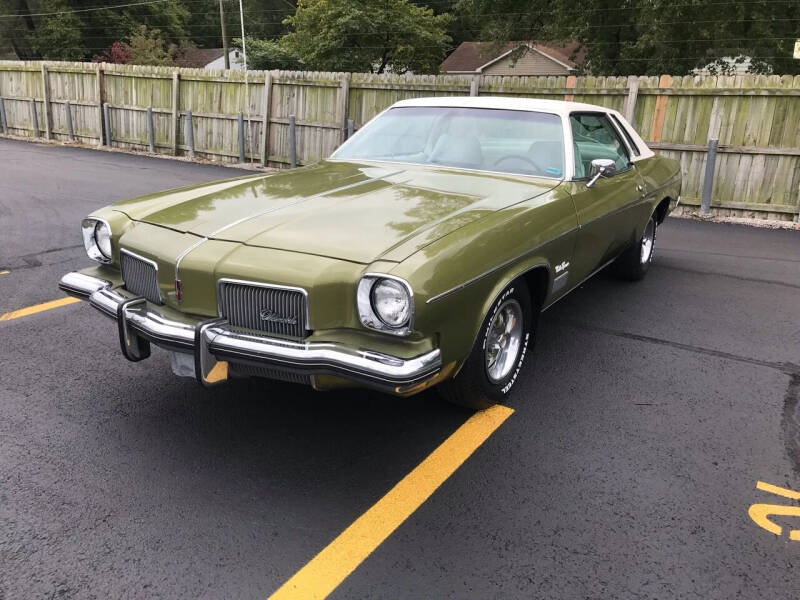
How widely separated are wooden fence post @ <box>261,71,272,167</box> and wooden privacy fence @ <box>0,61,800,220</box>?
21mm

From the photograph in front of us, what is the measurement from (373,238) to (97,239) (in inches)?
62.3

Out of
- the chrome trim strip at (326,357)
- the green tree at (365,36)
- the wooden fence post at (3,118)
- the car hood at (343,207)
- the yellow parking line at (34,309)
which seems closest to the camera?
the chrome trim strip at (326,357)

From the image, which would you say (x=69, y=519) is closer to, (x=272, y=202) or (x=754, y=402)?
(x=272, y=202)

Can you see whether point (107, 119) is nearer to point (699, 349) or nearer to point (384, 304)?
point (699, 349)

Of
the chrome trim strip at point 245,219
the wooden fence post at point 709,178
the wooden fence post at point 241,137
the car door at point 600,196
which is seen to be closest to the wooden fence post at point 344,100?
the wooden fence post at point 241,137

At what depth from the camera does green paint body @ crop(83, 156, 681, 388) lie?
2664mm

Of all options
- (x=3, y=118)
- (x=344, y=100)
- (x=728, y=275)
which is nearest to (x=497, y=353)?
(x=728, y=275)

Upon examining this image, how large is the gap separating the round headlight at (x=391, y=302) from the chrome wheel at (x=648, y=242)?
3.86 metres

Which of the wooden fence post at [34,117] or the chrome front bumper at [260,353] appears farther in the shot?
the wooden fence post at [34,117]

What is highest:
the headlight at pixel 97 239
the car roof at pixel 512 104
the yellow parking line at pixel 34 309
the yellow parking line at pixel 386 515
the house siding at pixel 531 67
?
the house siding at pixel 531 67

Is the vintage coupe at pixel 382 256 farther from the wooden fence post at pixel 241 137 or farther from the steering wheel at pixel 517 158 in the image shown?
the wooden fence post at pixel 241 137

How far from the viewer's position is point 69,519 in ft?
8.32

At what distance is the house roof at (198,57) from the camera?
51.2m

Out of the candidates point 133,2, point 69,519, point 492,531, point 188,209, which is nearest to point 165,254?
point 188,209
